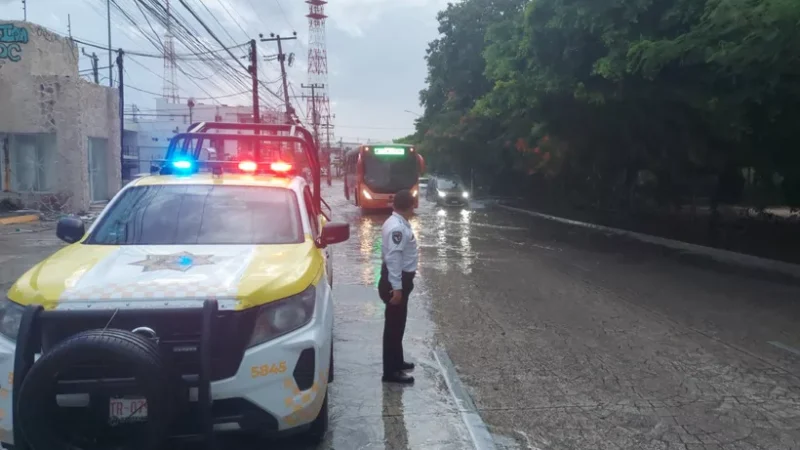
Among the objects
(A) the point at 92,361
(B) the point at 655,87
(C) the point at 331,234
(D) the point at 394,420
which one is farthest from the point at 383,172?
(A) the point at 92,361

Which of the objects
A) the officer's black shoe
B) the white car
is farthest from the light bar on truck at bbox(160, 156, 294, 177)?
the officer's black shoe

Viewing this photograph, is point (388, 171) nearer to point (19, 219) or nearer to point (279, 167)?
point (19, 219)

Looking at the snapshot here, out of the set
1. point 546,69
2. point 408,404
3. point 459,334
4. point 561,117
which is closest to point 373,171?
point 561,117

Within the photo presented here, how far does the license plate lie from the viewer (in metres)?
3.95

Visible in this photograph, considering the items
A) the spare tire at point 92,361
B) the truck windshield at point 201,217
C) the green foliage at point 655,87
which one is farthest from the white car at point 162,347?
the green foliage at point 655,87

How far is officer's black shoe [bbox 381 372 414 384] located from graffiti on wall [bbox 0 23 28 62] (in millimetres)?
23035

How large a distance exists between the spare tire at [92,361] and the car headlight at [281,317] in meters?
0.63

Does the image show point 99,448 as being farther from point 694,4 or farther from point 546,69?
point 546,69

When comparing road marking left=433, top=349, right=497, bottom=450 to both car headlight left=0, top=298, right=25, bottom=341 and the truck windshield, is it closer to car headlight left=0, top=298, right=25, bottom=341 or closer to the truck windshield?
the truck windshield

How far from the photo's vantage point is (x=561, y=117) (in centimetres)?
1923

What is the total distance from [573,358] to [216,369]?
4320 millimetres

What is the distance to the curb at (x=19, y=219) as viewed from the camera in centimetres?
2215

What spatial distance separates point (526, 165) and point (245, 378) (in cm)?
2994

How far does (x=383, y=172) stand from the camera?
2966cm
